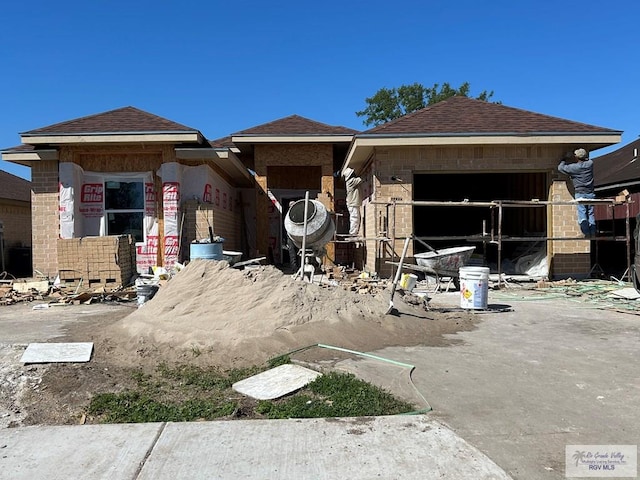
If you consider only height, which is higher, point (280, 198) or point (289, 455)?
point (280, 198)

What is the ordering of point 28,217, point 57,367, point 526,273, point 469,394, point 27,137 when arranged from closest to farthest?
1. point 469,394
2. point 57,367
3. point 27,137
4. point 526,273
5. point 28,217

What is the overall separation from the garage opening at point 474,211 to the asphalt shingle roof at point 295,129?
148 inches

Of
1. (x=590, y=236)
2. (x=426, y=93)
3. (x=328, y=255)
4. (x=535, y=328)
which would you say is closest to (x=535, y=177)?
(x=590, y=236)

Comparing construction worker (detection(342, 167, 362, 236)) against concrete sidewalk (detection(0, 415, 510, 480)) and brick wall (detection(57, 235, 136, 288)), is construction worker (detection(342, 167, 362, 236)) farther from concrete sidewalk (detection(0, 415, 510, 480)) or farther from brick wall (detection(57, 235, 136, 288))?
concrete sidewalk (detection(0, 415, 510, 480))

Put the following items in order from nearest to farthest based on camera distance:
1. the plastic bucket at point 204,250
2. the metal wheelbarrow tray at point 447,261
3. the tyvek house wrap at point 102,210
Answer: the plastic bucket at point 204,250
the metal wheelbarrow tray at point 447,261
the tyvek house wrap at point 102,210

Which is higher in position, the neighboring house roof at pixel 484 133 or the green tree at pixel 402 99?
the green tree at pixel 402 99

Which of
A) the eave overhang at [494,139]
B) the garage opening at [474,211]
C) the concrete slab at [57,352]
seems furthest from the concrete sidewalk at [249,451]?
the garage opening at [474,211]

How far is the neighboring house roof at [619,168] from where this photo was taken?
1672cm

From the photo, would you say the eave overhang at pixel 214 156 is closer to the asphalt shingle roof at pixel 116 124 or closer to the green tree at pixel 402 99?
the asphalt shingle roof at pixel 116 124

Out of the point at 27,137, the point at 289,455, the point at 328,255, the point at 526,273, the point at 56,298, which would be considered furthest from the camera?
the point at 328,255

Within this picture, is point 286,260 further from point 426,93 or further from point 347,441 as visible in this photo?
point 426,93

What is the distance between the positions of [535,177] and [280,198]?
396 inches

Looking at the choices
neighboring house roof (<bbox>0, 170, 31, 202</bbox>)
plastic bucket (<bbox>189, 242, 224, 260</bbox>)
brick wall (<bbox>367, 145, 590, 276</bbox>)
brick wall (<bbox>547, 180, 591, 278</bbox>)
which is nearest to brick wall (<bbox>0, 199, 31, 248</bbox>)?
neighboring house roof (<bbox>0, 170, 31, 202</bbox>)

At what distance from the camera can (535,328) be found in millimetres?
7848
